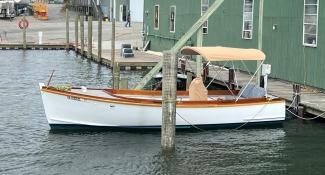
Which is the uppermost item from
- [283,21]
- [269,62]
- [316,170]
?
[283,21]

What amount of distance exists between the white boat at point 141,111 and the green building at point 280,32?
17.4ft

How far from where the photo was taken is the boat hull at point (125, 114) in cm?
2092

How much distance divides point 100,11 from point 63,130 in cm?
6376

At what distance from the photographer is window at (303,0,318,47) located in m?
26.5

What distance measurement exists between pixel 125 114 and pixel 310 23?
34.8 ft

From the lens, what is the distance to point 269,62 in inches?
1204

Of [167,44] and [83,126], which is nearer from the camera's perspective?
[83,126]

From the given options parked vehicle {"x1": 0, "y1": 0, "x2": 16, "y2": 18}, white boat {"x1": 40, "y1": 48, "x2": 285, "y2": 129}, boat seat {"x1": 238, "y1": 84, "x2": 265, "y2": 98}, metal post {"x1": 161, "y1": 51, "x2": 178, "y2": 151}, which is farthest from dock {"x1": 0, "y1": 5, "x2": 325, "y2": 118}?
metal post {"x1": 161, "y1": 51, "x2": 178, "y2": 151}

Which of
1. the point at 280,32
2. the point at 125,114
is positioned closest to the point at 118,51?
the point at 280,32

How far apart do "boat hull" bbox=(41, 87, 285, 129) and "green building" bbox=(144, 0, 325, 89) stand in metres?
5.85

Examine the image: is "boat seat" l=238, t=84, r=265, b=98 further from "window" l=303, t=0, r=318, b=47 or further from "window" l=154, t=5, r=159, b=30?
"window" l=154, t=5, r=159, b=30

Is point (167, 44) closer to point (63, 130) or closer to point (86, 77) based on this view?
point (86, 77)

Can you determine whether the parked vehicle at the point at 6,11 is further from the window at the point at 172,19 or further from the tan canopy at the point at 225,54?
the tan canopy at the point at 225,54

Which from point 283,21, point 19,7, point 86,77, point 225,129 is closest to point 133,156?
point 225,129
